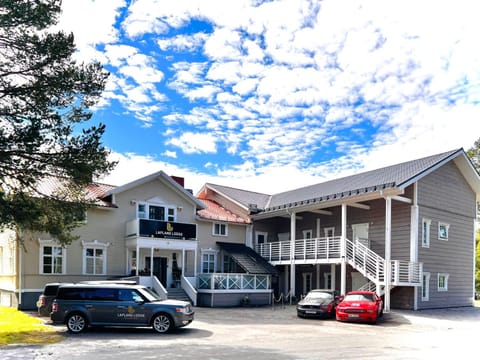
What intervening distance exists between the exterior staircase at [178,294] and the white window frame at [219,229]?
17.3ft

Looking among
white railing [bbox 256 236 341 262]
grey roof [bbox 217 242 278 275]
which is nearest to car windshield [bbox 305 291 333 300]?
white railing [bbox 256 236 341 262]

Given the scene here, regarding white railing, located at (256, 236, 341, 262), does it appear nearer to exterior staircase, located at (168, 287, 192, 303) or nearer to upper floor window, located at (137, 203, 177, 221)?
upper floor window, located at (137, 203, 177, 221)

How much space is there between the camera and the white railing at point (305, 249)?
85.3ft

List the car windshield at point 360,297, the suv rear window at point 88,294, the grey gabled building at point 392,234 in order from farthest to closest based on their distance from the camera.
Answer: the grey gabled building at point 392,234 < the car windshield at point 360,297 < the suv rear window at point 88,294

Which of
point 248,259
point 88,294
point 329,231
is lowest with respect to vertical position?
point 248,259

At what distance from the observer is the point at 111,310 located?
49.2 feet

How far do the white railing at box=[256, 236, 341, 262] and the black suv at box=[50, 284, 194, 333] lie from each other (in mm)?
12711

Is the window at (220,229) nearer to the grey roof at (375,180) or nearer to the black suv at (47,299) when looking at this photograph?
the grey roof at (375,180)

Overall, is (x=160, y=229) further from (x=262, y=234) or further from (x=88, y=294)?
(x=88, y=294)

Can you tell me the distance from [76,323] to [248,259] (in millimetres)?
15493

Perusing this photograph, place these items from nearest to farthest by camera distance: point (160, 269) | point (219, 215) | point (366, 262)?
1. point (366, 262)
2. point (160, 269)
3. point (219, 215)

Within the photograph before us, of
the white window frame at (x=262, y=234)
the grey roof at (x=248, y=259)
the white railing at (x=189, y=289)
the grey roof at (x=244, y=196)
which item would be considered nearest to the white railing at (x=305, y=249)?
the grey roof at (x=248, y=259)

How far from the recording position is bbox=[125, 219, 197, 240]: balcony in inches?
1003

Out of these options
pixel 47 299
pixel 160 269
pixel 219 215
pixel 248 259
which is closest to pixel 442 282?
pixel 248 259
